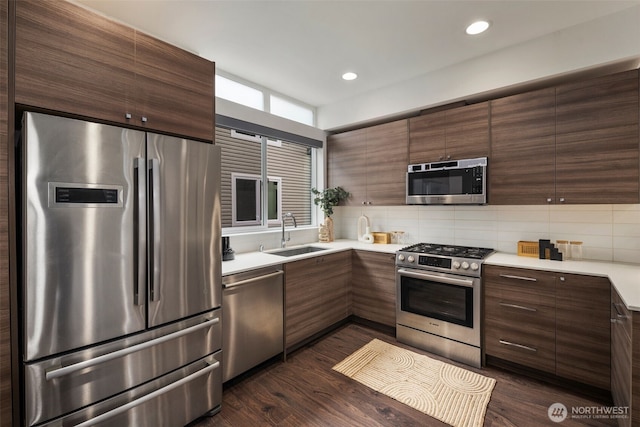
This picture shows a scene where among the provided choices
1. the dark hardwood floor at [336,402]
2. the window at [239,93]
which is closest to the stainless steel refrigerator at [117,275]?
the dark hardwood floor at [336,402]

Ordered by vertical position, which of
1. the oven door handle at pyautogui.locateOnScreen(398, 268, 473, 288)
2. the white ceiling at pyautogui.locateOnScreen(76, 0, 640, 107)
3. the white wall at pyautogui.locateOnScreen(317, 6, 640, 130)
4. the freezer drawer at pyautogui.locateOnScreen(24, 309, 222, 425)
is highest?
the white ceiling at pyautogui.locateOnScreen(76, 0, 640, 107)

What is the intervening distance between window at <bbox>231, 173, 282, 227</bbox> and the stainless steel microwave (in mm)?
1610

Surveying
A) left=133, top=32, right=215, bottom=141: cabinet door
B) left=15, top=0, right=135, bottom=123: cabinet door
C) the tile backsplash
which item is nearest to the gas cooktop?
the tile backsplash

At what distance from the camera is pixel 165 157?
1.69 m

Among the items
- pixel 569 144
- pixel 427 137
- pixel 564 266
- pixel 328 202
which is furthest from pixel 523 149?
pixel 328 202

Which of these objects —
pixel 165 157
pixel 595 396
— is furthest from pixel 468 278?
pixel 165 157

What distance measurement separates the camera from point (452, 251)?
2852mm

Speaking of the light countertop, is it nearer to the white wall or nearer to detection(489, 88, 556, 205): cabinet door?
detection(489, 88, 556, 205): cabinet door

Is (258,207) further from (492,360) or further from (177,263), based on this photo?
(492,360)

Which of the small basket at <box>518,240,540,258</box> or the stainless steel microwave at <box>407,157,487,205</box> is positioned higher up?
the stainless steel microwave at <box>407,157,487,205</box>

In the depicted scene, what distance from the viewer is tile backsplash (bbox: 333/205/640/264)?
7.88 ft

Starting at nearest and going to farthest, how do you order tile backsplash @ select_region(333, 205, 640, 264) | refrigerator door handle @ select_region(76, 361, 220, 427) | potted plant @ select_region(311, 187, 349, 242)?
refrigerator door handle @ select_region(76, 361, 220, 427) < tile backsplash @ select_region(333, 205, 640, 264) < potted plant @ select_region(311, 187, 349, 242)

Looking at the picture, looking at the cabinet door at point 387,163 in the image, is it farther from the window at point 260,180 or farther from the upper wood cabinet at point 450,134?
the window at point 260,180

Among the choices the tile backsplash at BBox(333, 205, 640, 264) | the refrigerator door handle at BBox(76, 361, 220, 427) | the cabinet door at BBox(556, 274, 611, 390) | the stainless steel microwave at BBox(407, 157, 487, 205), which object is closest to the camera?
the refrigerator door handle at BBox(76, 361, 220, 427)
